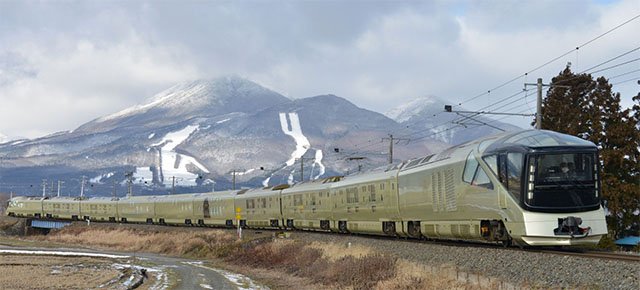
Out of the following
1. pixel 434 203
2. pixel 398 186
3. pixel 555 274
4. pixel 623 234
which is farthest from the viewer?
pixel 623 234

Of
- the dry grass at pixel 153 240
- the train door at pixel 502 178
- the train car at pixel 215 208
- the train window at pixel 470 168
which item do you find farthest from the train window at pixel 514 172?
the train car at pixel 215 208

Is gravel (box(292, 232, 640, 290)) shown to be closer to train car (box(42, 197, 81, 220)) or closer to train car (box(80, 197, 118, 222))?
train car (box(80, 197, 118, 222))

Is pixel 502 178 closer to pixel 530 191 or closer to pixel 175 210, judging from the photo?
pixel 530 191

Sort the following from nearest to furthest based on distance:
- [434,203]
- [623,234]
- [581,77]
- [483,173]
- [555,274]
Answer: [555,274] < [483,173] < [434,203] < [623,234] < [581,77]

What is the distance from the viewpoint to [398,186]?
36.4 metres

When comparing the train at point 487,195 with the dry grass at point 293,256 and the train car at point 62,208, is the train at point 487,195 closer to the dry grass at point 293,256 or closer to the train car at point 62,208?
the dry grass at point 293,256

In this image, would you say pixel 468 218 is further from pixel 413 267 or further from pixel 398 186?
pixel 398 186

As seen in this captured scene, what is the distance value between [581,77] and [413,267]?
1201 inches

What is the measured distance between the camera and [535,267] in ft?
69.9

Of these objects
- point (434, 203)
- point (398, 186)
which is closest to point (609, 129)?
point (398, 186)

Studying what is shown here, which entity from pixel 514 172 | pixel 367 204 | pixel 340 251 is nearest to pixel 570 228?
pixel 514 172

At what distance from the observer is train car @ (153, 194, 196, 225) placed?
87250 millimetres

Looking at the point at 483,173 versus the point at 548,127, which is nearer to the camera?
the point at 483,173

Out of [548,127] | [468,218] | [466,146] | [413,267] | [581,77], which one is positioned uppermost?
[581,77]
